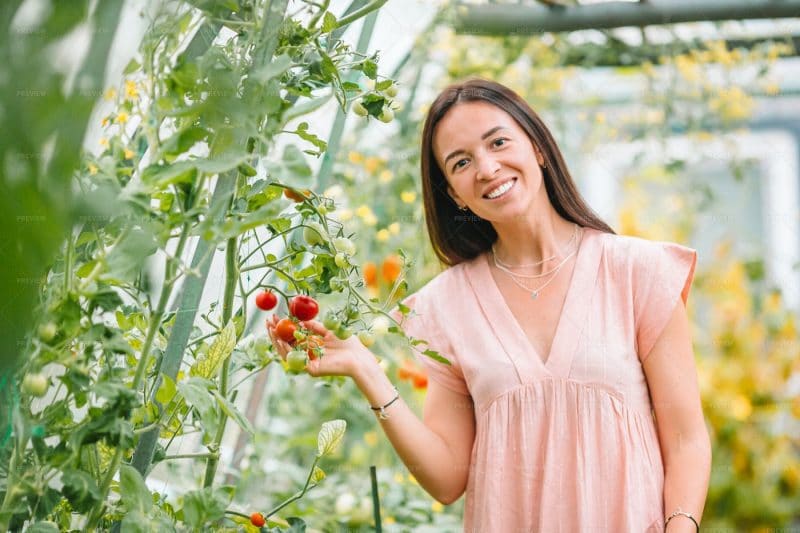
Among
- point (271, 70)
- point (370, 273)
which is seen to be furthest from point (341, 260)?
point (370, 273)

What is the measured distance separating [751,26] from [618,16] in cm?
162

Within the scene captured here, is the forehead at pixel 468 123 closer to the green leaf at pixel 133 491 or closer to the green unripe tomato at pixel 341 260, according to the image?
the green unripe tomato at pixel 341 260

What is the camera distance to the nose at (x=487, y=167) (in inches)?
48.1

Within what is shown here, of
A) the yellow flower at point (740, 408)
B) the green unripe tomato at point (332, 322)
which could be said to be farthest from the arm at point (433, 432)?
the yellow flower at point (740, 408)

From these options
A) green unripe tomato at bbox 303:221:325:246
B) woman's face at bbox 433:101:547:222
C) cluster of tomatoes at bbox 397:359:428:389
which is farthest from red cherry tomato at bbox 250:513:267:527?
cluster of tomatoes at bbox 397:359:428:389

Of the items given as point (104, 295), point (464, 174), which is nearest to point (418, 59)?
point (464, 174)

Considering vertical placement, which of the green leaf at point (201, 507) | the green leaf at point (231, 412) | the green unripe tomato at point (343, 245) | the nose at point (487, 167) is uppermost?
the nose at point (487, 167)

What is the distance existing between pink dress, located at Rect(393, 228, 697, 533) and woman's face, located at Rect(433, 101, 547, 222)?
150 millimetres

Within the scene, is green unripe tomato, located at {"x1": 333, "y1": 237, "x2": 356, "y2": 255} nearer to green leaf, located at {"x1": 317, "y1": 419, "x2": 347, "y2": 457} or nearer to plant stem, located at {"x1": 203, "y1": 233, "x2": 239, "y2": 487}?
plant stem, located at {"x1": 203, "y1": 233, "x2": 239, "y2": 487}

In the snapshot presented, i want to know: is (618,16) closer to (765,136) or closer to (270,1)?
(270,1)

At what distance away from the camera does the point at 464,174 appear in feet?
4.13

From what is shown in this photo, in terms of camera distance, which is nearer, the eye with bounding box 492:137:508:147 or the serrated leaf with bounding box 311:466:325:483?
the serrated leaf with bounding box 311:466:325:483

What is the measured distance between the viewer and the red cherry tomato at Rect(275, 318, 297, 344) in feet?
3.22

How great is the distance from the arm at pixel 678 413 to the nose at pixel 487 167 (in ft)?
1.06
